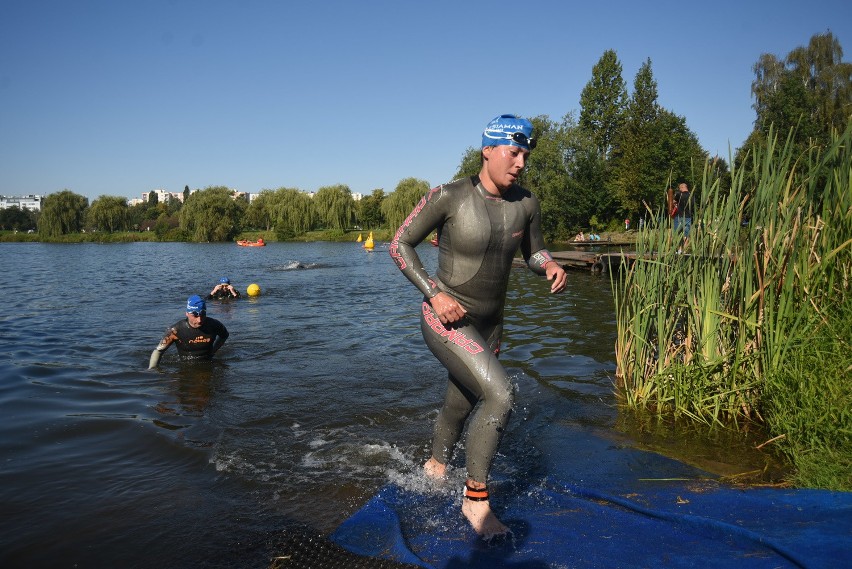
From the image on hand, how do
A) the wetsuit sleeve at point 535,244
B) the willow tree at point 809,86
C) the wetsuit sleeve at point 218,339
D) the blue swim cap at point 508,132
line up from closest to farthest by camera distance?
the blue swim cap at point 508,132 < the wetsuit sleeve at point 535,244 < the wetsuit sleeve at point 218,339 < the willow tree at point 809,86

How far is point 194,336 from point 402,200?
217 feet

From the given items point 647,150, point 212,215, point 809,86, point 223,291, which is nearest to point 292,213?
point 212,215

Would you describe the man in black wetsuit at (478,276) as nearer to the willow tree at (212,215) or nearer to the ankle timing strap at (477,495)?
the ankle timing strap at (477,495)

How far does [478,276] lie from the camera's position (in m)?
3.94

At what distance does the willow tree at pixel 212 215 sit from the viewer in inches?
3324

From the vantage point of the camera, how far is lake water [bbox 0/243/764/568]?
173 inches

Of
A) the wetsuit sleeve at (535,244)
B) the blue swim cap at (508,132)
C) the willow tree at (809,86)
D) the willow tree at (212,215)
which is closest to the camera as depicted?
the blue swim cap at (508,132)

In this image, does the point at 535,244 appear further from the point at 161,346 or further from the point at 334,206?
the point at 334,206

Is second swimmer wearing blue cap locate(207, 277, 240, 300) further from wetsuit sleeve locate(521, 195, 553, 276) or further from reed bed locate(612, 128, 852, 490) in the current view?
wetsuit sleeve locate(521, 195, 553, 276)

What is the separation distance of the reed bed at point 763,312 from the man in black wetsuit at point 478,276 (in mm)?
2371

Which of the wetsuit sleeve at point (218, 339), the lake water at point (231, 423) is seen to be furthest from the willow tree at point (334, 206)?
the wetsuit sleeve at point (218, 339)

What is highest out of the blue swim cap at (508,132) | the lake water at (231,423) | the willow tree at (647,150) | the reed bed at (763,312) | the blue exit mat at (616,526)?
the willow tree at (647,150)

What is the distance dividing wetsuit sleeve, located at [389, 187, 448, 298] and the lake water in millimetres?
1970

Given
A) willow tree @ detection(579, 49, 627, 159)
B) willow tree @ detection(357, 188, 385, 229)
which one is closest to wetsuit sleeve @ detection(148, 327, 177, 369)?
willow tree @ detection(579, 49, 627, 159)
